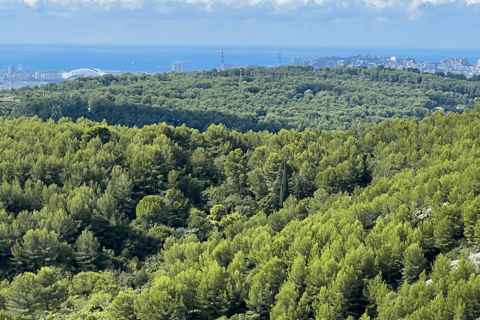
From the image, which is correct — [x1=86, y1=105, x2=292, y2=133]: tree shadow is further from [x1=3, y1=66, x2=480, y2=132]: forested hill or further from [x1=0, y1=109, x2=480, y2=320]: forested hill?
[x1=0, y1=109, x2=480, y2=320]: forested hill

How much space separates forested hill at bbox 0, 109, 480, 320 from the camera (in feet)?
97.1

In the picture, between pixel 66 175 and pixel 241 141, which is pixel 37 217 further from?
pixel 241 141

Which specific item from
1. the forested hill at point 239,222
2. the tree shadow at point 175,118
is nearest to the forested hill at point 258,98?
the tree shadow at point 175,118

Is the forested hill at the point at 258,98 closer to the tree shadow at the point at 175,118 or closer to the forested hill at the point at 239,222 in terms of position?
the tree shadow at the point at 175,118

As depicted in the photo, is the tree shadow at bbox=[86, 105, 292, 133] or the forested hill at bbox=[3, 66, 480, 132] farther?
the forested hill at bbox=[3, 66, 480, 132]

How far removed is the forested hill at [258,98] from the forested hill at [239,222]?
171 ft

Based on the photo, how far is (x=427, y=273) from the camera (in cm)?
2928

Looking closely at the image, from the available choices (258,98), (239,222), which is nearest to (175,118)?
(258,98)

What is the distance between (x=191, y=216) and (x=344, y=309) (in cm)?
2172

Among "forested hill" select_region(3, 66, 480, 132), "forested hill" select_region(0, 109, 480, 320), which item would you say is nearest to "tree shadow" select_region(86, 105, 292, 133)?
"forested hill" select_region(3, 66, 480, 132)

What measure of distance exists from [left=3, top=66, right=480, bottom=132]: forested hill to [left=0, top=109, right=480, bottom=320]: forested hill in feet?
171

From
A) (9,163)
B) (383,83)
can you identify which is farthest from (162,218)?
(383,83)

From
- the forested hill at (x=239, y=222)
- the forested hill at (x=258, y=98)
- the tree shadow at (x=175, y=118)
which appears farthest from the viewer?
the forested hill at (x=258, y=98)

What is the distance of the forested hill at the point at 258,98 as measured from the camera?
112438mm
